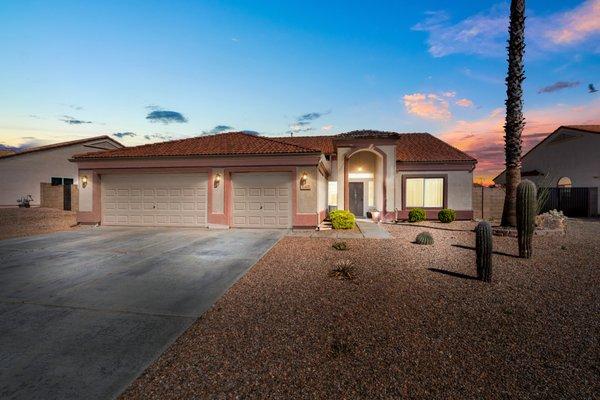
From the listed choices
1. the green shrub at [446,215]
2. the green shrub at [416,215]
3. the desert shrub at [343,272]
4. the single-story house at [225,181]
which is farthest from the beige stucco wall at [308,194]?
the green shrub at [446,215]

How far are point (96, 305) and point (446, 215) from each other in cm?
1701

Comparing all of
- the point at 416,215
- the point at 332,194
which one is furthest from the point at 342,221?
Answer: the point at 416,215

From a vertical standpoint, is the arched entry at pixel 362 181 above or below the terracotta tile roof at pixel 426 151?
below

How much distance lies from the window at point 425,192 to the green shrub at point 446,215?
140 cm

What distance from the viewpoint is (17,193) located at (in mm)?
23422

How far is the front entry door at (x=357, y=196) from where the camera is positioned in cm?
1873

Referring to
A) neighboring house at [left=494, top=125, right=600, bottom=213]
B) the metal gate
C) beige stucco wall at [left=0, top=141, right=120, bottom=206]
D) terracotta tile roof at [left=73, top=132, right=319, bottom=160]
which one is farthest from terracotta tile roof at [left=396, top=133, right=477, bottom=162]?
beige stucco wall at [left=0, top=141, right=120, bottom=206]

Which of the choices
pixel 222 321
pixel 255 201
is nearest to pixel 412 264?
pixel 222 321

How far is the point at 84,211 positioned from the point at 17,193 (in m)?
14.0

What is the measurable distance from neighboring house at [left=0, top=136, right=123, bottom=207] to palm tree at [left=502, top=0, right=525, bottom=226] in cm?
3085

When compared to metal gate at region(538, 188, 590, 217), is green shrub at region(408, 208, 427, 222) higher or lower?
lower

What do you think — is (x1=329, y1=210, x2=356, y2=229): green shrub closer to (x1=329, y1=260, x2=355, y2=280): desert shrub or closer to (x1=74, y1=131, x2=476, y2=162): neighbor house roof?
(x1=74, y1=131, x2=476, y2=162): neighbor house roof

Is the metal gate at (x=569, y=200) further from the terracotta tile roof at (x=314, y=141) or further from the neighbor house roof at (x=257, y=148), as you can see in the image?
the terracotta tile roof at (x=314, y=141)

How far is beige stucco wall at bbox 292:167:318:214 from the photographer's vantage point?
45.4 feet
